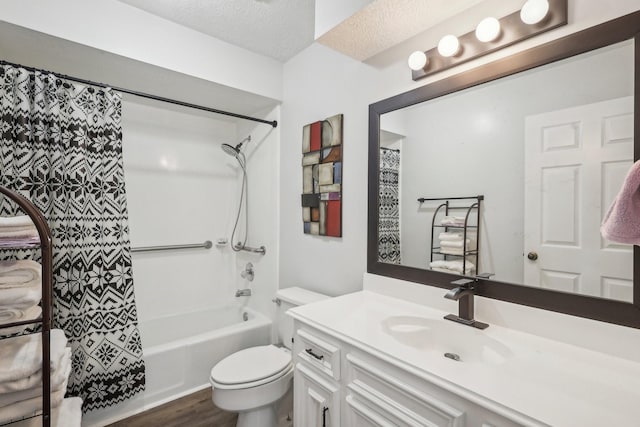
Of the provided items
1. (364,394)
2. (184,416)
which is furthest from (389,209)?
(184,416)

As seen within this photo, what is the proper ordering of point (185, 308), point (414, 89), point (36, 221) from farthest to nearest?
point (185, 308) < point (414, 89) < point (36, 221)

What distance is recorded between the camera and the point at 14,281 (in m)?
0.94

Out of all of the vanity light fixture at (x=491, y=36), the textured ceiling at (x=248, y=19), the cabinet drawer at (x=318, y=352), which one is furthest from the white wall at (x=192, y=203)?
the vanity light fixture at (x=491, y=36)

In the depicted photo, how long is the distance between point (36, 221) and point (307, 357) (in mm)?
1027

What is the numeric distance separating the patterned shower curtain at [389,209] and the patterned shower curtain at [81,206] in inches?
59.2

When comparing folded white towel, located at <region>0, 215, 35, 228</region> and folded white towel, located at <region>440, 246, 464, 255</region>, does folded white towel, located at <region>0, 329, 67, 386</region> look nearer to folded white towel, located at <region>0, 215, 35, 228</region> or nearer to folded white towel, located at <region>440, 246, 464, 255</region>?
folded white towel, located at <region>0, 215, 35, 228</region>

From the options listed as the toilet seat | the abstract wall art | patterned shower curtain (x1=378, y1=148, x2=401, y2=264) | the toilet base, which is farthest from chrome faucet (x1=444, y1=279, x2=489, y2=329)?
the toilet base

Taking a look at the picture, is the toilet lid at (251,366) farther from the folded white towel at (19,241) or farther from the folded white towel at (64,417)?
the folded white towel at (19,241)

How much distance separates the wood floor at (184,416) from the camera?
178 centimetres

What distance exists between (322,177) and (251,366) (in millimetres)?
1200

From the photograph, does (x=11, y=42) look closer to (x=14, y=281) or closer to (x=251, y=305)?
(x=14, y=281)

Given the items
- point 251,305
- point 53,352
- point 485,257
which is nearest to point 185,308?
point 251,305

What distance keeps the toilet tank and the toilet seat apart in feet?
0.53

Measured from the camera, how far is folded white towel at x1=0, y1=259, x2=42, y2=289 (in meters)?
0.93
